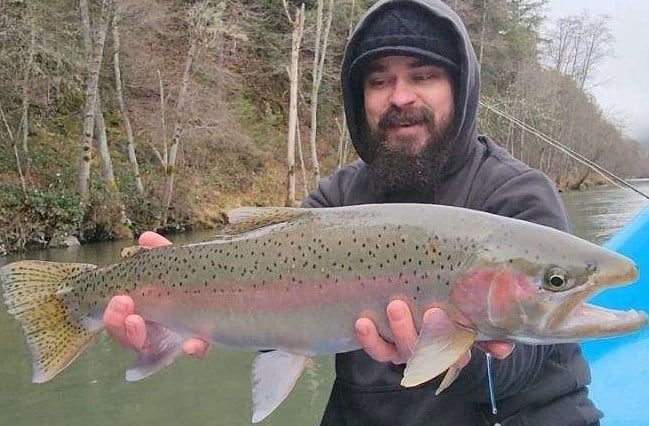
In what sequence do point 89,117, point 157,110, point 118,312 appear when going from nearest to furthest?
point 118,312, point 89,117, point 157,110

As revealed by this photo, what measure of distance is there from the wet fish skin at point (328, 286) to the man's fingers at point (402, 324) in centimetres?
4

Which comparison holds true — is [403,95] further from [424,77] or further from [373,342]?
[373,342]

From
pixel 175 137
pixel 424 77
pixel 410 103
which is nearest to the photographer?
pixel 410 103

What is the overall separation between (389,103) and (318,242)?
2.80 ft

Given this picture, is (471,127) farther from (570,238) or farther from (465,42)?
(570,238)

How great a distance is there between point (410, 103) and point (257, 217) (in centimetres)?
82

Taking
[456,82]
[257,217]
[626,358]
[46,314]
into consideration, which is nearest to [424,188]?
[456,82]

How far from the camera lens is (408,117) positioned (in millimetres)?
2920

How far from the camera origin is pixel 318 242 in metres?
2.36

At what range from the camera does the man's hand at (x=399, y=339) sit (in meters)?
2.12

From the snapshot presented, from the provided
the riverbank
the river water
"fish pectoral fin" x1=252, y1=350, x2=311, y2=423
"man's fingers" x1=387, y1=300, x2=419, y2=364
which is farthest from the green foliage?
"man's fingers" x1=387, y1=300, x2=419, y2=364

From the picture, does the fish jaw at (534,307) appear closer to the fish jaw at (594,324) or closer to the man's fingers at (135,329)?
the fish jaw at (594,324)

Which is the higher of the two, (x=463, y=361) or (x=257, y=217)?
(x=257, y=217)

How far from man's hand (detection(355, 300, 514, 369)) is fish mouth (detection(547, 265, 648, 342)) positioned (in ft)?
0.66
